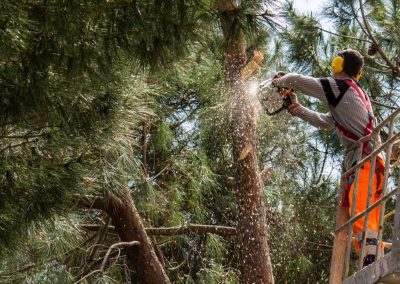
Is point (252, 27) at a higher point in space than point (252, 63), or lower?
lower

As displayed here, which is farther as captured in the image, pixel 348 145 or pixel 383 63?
pixel 383 63

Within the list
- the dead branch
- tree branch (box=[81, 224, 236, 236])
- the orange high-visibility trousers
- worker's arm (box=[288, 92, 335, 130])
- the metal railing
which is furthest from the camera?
tree branch (box=[81, 224, 236, 236])

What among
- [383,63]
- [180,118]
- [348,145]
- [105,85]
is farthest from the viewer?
[180,118]

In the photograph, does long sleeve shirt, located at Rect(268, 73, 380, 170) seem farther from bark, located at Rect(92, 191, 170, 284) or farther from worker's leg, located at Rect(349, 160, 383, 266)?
bark, located at Rect(92, 191, 170, 284)

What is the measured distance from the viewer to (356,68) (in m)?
7.12

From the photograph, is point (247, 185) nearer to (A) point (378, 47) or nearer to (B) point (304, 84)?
(A) point (378, 47)

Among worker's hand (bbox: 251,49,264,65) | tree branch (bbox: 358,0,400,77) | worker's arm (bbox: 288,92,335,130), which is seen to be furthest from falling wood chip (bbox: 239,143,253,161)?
worker's arm (bbox: 288,92,335,130)

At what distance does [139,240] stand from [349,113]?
4.48 m

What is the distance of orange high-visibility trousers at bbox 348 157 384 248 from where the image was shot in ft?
21.9

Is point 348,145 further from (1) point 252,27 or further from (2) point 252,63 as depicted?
(2) point 252,63

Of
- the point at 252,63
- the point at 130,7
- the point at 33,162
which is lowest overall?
the point at 33,162

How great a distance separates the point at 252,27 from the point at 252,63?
16.7 ft

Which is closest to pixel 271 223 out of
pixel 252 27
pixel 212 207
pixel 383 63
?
pixel 212 207

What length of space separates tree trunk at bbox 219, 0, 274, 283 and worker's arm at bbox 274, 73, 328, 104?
3683 millimetres
